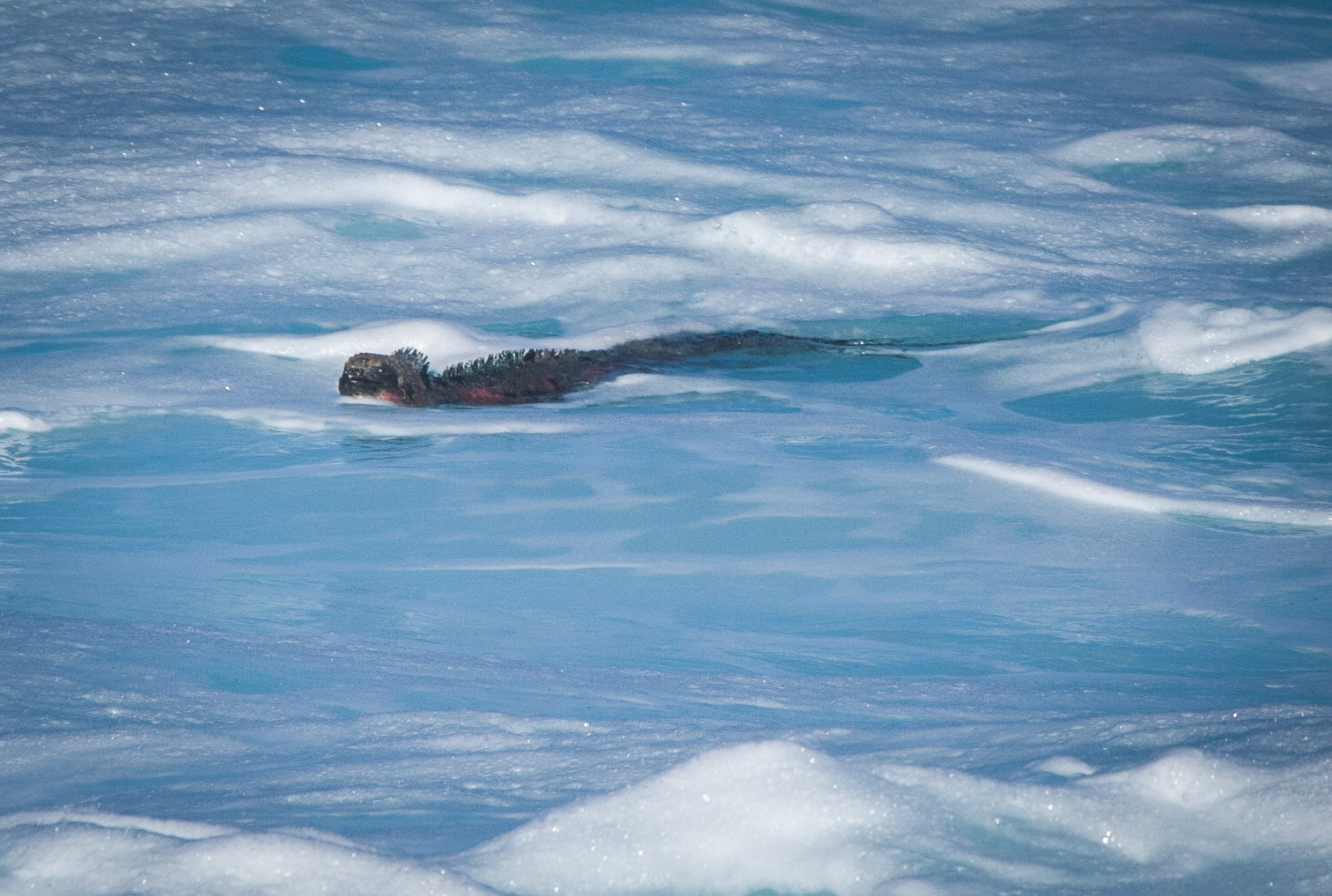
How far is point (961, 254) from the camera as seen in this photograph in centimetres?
457

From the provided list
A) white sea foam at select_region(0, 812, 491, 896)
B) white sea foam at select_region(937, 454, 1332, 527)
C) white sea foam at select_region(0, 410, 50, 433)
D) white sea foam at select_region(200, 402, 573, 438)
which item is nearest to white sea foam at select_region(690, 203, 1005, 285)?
white sea foam at select_region(937, 454, 1332, 527)

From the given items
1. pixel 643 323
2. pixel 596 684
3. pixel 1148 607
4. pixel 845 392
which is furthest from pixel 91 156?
pixel 1148 607

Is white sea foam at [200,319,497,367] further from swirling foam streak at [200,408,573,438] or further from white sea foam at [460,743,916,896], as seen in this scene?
white sea foam at [460,743,916,896]

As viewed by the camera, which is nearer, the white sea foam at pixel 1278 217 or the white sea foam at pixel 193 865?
the white sea foam at pixel 193 865

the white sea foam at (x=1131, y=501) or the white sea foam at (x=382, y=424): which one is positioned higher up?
the white sea foam at (x=382, y=424)

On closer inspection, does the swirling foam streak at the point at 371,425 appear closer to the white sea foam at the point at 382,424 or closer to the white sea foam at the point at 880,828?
the white sea foam at the point at 382,424

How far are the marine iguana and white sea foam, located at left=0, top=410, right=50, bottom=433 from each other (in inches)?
33.3

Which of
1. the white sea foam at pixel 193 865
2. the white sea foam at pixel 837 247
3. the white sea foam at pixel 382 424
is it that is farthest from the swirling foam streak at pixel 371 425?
the white sea foam at pixel 193 865

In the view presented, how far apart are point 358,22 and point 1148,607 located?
6.54 meters

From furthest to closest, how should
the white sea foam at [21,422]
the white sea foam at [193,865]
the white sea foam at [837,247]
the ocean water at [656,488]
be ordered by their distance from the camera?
1. the white sea foam at [837,247]
2. the white sea foam at [21,422]
3. the ocean water at [656,488]
4. the white sea foam at [193,865]

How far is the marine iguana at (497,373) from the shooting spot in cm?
341

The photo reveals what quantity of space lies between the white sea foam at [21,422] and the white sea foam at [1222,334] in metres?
3.53

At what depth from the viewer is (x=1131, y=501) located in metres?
2.97

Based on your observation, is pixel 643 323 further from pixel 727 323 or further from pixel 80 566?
pixel 80 566
